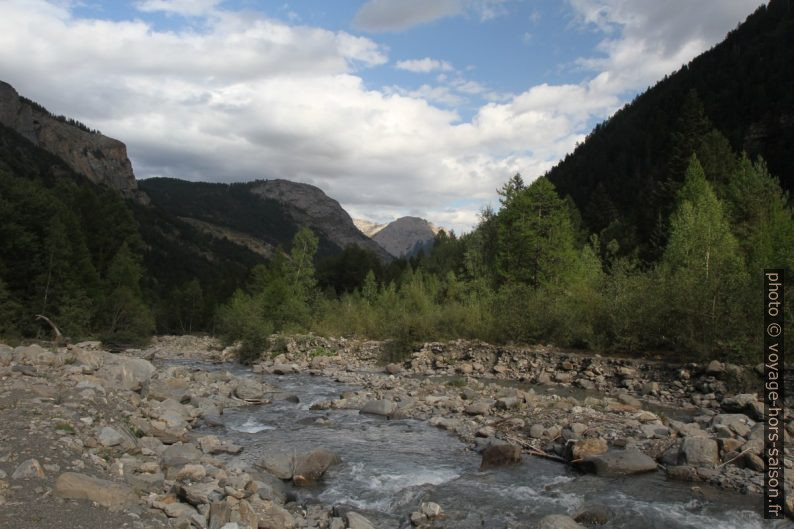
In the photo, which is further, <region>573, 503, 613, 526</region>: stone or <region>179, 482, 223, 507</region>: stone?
<region>573, 503, 613, 526</region>: stone

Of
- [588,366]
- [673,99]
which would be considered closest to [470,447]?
[588,366]

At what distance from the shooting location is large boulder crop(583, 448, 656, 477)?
1047 cm

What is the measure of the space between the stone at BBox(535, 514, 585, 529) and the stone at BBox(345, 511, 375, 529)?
269cm

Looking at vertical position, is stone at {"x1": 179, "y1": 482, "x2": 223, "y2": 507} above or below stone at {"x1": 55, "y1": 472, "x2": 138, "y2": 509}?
below

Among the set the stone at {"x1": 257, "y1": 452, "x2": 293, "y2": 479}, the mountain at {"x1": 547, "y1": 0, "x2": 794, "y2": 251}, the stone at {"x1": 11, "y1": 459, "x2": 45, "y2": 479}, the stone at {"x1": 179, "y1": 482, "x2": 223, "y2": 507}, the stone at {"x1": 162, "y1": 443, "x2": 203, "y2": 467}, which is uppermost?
the mountain at {"x1": 547, "y1": 0, "x2": 794, "y2": 251}

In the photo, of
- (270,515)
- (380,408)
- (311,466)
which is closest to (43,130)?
(380,408)

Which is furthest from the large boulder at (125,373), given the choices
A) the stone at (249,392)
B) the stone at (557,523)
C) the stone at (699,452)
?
the stone at (699,452)

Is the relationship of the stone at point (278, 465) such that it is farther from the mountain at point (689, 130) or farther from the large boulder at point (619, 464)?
the mountain at point (689, 130)

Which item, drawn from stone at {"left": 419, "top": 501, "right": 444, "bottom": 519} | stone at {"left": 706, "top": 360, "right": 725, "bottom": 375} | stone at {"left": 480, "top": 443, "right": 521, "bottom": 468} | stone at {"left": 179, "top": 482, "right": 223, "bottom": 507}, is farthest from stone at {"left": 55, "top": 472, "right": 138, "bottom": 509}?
stone at {"left": 706, "top": 360, "right": 725, "bottom": 375}

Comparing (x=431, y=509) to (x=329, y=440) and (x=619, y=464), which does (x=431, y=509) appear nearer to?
(x=619, y=464)

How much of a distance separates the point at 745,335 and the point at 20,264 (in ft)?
146

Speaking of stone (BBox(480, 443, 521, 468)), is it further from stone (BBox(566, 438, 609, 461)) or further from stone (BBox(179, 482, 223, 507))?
stone (BBox(179, 482, 223, 507))

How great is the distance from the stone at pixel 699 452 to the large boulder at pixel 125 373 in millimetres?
15440

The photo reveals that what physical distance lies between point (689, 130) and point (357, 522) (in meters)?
61.1
